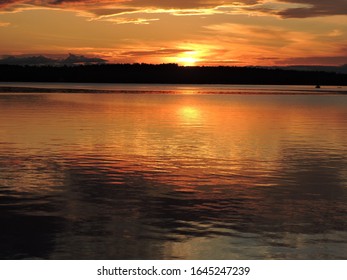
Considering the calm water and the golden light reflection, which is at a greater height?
the calm water

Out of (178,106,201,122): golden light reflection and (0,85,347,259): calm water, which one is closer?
(0,85,347,259): calm water

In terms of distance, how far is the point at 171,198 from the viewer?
1905 cm

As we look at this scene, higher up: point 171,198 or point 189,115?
point 171,198

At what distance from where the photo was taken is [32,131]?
40250 mm

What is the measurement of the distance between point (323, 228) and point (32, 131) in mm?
27795

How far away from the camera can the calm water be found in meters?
13.7

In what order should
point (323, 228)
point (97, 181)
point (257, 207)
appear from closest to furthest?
point (323, 228) < point (257, 207) < point (97, 181)

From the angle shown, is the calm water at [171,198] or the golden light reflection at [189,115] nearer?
the calm water at [171,198]

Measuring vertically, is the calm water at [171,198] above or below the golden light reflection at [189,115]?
above

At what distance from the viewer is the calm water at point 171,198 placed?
1370 cm

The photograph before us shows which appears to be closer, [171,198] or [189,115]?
[171,198]

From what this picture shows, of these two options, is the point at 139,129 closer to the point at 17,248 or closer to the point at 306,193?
the point at 306,193

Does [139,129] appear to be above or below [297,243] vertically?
below
